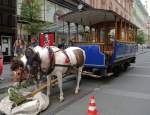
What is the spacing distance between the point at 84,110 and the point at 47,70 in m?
1.53

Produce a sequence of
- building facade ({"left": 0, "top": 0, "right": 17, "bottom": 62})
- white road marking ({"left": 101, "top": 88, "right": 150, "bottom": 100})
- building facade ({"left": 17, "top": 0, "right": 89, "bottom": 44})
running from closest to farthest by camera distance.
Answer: white road marking ({"left": 101, "top": 88, "right": 150, "bottom": 100})
building facade ({"left": 0, "top": 0, "right": 17, "bottom": 62})
building facade ({"left": 17, "top": 0, "right": 89, "bottom": 44})

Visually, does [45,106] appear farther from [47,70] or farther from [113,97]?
[113,97]

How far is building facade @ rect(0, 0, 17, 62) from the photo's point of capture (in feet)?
71.1

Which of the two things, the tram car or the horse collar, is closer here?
the horse collar

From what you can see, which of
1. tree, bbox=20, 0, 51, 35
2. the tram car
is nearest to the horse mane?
the tram car

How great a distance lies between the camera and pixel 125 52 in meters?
15.8

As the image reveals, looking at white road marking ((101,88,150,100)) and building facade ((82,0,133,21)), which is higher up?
building facade ((82,0,133,21))

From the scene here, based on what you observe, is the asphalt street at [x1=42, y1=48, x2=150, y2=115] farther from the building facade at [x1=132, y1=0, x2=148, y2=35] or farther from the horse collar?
the building facade at [x1=132, y1=0, x2=148, y2=35]

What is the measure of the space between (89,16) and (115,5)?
45.5m

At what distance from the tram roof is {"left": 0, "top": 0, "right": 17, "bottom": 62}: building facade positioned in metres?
7.92

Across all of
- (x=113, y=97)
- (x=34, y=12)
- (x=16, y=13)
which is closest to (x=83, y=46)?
(x=113, y=97)

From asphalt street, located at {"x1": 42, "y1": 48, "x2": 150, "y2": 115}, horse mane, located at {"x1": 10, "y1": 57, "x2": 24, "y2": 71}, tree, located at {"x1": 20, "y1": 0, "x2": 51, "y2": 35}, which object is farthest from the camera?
tree, located at {"x1": 20, "y1": 0, "x2": 51, "y2": 35}

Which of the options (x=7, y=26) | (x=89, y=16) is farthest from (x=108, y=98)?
(x=7, y=26)

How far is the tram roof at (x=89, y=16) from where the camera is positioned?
13520mm
